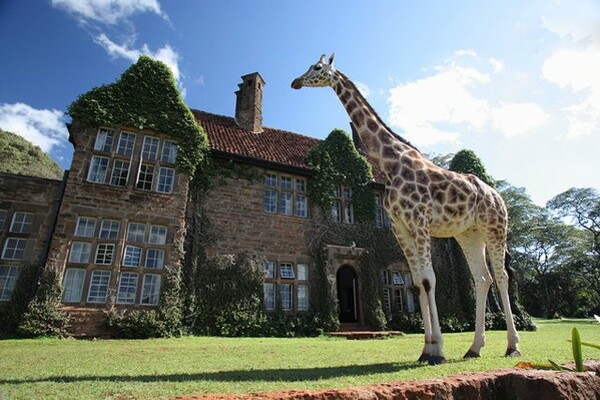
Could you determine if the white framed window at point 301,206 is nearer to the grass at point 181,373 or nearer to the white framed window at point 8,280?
the grass at point 181,373

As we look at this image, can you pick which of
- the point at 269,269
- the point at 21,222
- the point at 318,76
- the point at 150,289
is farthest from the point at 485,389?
the point at 21,222

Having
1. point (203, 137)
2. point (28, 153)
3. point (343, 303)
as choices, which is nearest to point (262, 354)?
point (203, 137)

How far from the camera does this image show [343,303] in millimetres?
17453

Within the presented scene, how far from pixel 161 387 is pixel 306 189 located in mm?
12487

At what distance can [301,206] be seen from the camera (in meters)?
15.3

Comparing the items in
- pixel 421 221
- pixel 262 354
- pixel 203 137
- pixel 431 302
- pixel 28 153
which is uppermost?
pixel 28 153

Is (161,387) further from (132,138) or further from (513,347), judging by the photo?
A: (132,138)

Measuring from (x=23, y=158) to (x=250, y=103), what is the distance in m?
23.8

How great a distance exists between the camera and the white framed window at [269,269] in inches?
537

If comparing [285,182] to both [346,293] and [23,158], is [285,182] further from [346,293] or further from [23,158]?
[23,158]

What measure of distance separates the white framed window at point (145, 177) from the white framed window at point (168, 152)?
0.55 meters

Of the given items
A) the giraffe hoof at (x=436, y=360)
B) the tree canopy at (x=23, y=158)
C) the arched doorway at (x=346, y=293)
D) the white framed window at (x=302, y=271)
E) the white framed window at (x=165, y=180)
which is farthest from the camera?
the tree canopy at (x=23, y=158)

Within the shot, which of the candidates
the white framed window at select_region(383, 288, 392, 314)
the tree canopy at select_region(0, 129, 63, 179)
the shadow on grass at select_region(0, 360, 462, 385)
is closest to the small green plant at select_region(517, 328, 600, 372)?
the shadow on grass at select_region(0, 360, 462, 385)

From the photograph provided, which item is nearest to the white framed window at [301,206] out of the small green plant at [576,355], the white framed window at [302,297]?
the white framed window at [302,297]
